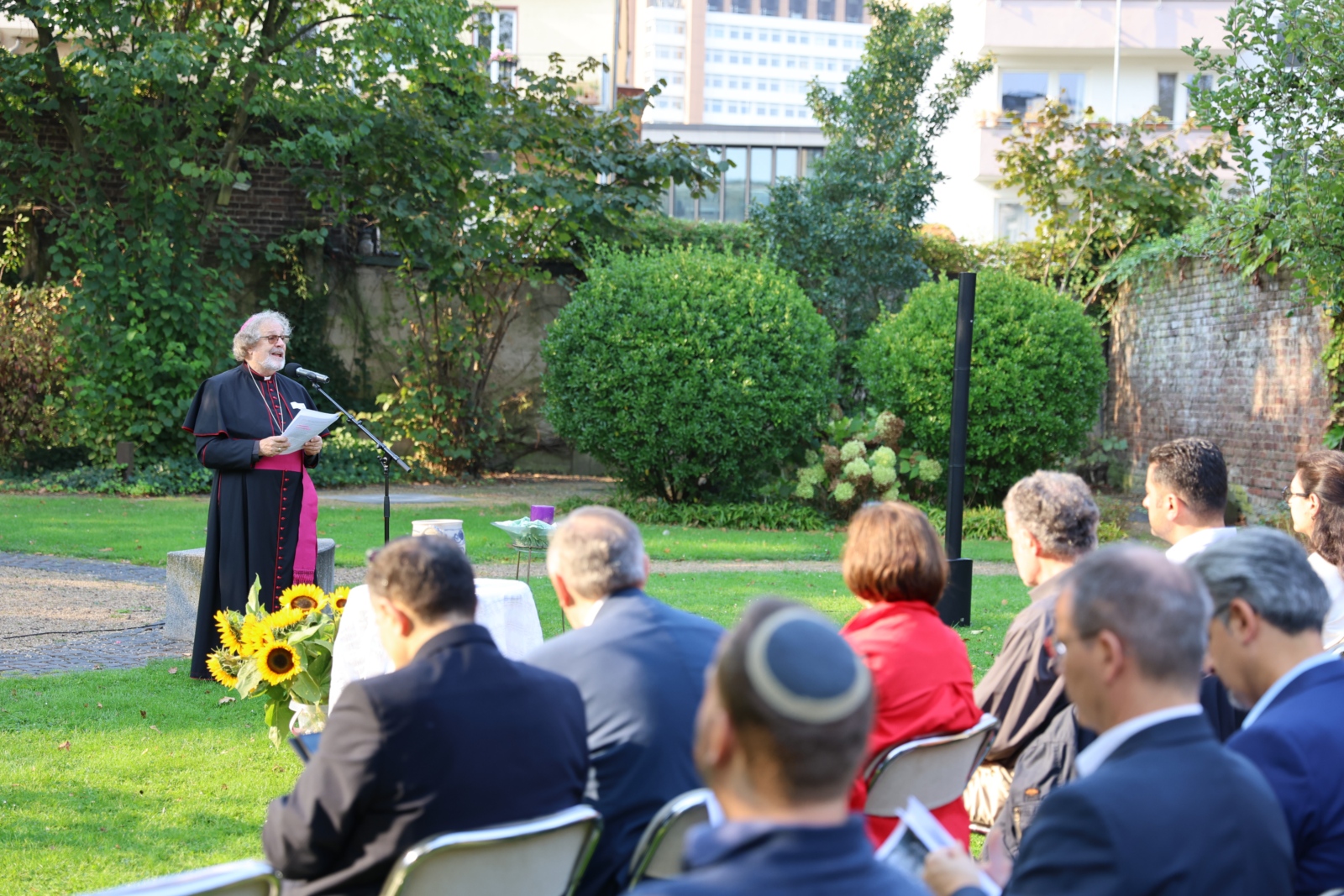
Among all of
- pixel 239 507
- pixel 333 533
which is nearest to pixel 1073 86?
pixel 333 533

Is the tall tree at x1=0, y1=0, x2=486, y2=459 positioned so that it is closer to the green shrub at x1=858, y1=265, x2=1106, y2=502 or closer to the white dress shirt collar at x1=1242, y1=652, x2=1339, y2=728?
the green shrub at x1=858, y1=265, x2=1106, y2=502

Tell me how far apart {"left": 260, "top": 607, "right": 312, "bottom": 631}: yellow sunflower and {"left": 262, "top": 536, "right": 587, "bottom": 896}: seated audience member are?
7.66 ft

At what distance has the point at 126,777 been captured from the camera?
16.6ft

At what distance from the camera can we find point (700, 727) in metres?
1.59

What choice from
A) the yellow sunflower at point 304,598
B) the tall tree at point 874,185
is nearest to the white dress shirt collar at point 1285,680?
the yellow sunflower at point 304,598

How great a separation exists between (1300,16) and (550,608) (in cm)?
709

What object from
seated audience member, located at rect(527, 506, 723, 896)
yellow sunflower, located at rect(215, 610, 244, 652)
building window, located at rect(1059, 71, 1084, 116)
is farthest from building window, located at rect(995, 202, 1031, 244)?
seated audience member, located at rect(527, 506, 723, 896)

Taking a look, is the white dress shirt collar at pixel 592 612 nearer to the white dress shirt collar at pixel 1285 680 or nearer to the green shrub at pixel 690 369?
the white dress shirt collar at pixel 1285 680

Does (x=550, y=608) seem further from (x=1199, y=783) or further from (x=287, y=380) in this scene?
(x=1199, y=783)

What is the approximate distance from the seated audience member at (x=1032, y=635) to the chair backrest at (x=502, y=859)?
61.6 inches

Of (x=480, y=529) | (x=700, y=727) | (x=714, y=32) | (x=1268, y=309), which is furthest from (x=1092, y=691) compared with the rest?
(x=714, y=32)

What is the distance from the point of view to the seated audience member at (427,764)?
2404mm

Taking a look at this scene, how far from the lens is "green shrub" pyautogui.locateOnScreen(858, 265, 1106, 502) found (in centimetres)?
1408

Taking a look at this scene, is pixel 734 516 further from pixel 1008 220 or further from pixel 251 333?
pixel 1008 220
